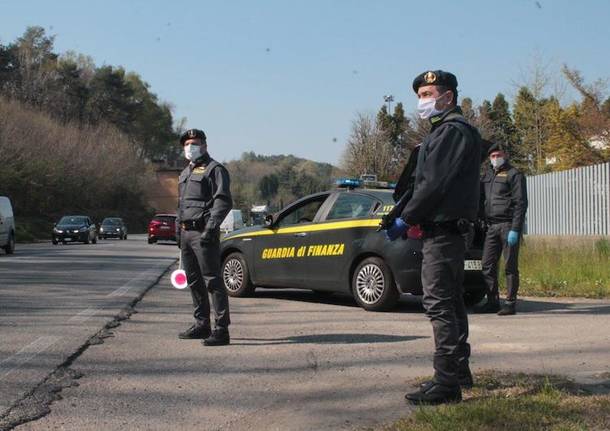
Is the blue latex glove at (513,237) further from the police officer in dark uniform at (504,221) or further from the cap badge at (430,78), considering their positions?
the cap badge at (430,78)

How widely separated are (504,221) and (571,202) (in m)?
10.3

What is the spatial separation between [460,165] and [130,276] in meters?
10.7

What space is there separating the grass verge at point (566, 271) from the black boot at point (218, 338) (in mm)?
6174

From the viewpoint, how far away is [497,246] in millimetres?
8891

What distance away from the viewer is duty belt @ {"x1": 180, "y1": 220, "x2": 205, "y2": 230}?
22.4 ft

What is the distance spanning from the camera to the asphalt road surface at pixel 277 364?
4.54 metres

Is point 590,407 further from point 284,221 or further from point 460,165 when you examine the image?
point 284,221

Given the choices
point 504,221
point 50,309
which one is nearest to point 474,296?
point 504,221

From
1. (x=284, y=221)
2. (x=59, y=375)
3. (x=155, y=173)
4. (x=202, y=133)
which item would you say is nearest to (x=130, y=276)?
(x=284, y=221)

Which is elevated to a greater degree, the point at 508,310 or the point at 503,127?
the point at 503,127

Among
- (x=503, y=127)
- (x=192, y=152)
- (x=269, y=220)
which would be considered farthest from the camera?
(x=503, y=127)

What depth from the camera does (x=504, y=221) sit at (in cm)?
886

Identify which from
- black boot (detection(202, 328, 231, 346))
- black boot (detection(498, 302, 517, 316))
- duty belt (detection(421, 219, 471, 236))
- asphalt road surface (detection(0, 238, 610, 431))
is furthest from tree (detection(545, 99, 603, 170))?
duty belt (detection(421, 219, 471, 236))

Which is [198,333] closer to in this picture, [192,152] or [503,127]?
[192,152]
